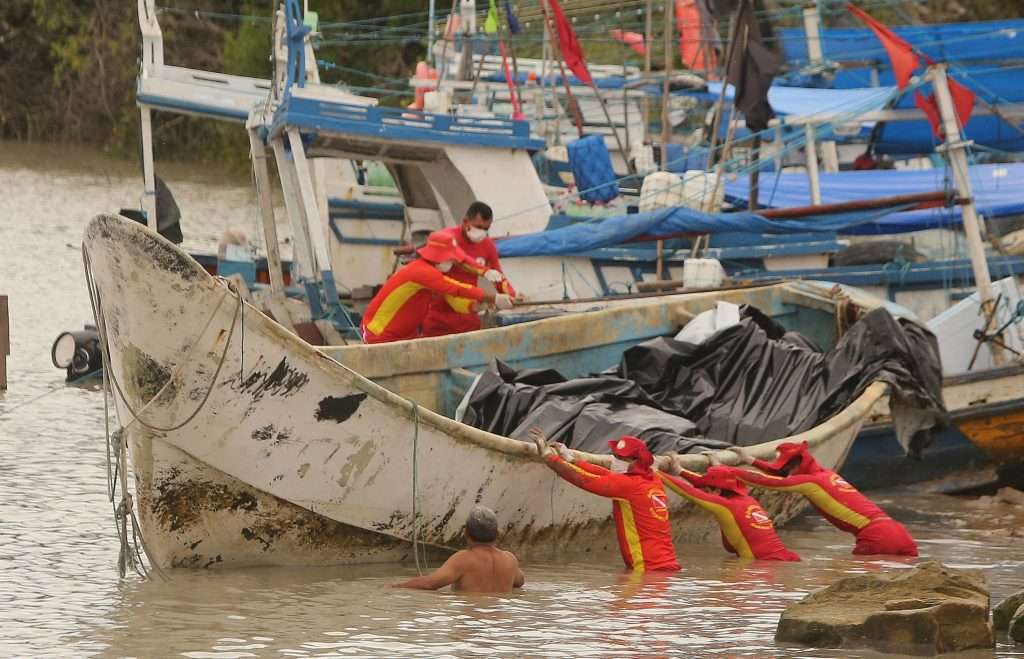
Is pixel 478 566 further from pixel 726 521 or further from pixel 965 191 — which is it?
pixel 965 191

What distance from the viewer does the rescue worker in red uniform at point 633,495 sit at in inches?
396

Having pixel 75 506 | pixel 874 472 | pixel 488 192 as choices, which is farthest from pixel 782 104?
pixel 75 506

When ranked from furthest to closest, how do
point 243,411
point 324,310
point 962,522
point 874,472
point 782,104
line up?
point 782,104 < point 324,310 < point 874,472 < point 962,522 < point 243,411

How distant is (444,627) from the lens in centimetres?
857

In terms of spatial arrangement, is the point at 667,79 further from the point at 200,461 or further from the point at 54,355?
the point at 200,461

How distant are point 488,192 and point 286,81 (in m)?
2.19

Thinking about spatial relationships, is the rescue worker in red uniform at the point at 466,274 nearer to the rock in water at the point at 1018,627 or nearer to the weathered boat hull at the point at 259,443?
the weathered boat hull at the point at 259,443

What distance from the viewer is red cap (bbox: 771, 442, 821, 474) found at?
11078 millimetres

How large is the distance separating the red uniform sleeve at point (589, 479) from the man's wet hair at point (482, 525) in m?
0.70

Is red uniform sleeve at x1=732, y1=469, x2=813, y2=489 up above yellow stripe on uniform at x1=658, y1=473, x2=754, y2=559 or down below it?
above

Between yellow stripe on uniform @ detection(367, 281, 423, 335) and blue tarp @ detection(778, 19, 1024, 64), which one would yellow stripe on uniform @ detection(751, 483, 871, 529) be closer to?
yellow stripe on uniform @ detection(367, 281, 423, 335)

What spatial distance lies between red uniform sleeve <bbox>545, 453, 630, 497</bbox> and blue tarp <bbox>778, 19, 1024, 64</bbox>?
12230mm

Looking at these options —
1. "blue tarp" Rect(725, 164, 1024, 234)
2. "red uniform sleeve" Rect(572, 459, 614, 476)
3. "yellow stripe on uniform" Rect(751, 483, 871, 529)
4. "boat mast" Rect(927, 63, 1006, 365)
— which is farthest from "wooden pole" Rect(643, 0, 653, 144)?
"red uniform sleeve" Rect(572, 459, 614, 476)

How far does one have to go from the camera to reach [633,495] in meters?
10.1
